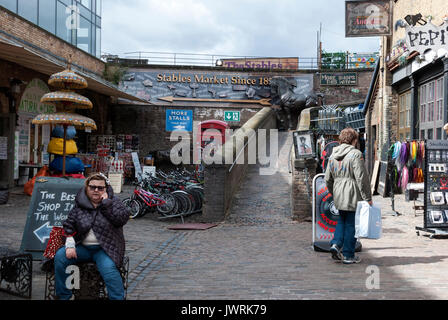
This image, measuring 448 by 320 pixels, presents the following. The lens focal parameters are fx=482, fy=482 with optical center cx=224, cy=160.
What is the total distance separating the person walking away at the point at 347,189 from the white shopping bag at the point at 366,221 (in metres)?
0.10

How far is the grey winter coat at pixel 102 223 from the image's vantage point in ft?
13.3

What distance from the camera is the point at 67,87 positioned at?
998 cm

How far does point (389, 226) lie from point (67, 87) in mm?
6959

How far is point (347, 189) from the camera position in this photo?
19.7 ft

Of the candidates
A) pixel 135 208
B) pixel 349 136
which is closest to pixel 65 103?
pixel 135 208

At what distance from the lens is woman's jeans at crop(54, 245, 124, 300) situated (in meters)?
3.92

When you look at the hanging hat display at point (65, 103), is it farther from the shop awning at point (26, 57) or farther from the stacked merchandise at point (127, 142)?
the stacked merchandise at point (127, 142)

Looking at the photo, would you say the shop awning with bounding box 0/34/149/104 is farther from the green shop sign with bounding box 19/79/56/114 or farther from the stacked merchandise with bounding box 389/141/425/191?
the stacked merchandise with bounding box 389/141/425/191

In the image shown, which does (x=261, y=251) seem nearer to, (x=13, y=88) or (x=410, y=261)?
(x=410, y=261)

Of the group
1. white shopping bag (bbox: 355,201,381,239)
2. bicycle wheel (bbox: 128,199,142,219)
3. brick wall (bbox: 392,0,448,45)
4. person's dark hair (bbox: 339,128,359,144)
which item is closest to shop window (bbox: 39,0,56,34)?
bicycle wheel (bbox: 128,199,142,219)

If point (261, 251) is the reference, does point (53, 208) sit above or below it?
above

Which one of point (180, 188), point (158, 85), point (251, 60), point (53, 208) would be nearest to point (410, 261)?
point (53, 208)

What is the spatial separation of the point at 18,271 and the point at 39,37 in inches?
594

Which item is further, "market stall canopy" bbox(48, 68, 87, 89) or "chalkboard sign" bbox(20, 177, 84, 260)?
"market stall canopy" bbox(48, 68, 87, 89)
